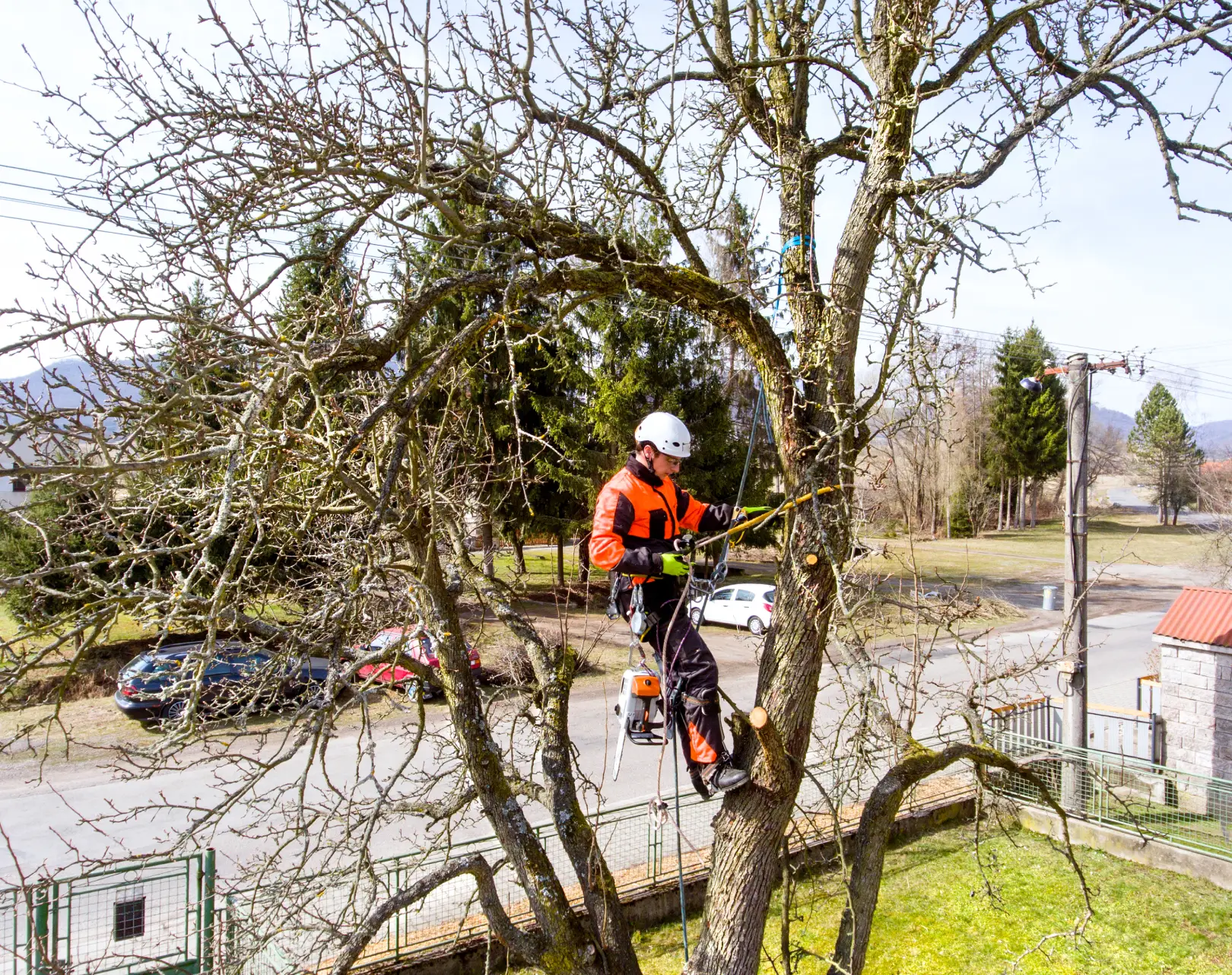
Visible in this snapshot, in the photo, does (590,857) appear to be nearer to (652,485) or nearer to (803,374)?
(652,485)

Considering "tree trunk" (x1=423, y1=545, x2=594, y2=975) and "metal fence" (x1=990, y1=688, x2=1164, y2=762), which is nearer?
"tree trunk" (x1=423, y1=545, x2=594, y2=975)

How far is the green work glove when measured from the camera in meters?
4.16

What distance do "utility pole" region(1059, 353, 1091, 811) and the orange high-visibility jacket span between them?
6234mm

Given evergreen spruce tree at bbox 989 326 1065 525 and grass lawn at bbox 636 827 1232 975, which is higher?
evergreen spruce tree at bbox 989 326 1065 525

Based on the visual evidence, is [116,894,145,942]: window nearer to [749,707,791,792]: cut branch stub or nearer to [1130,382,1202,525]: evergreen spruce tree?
[749,707,791,792]: cut branch stub

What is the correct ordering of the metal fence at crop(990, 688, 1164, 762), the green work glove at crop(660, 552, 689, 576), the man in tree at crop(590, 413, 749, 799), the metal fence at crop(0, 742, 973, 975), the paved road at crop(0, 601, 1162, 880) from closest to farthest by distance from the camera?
the green work glove at crop(660, 552, 689, 576), the man in tree at crop(590, 413, 749, 799), the metal fence at crop(0, 742, 973, 975), the paved road at crop(0, 601, 1162, 880), the metal fence at crop(990, 688, 1164, 762)

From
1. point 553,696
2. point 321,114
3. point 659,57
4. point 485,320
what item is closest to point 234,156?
point 321,114

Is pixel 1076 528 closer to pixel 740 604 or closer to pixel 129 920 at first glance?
pixel 129 920

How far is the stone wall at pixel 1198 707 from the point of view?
1110 cm

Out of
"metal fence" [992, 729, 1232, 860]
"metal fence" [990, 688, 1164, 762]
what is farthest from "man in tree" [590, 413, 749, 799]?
"metal fence" [990, 688, 1164, 762]

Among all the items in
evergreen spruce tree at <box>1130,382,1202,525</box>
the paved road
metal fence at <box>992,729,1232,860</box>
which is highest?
evergreen spruce tree at <box>1130,382,1202,525</box>

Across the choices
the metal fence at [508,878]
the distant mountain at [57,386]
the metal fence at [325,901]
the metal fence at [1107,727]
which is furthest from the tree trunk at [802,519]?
the metal fence at [1107,727]

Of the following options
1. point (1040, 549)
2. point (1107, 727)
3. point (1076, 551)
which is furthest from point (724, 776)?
point (1040, 549)

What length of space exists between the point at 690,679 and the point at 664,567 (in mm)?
680
